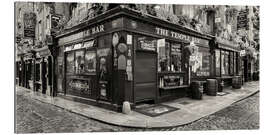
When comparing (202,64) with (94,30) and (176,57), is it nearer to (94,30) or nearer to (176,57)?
(176,57)

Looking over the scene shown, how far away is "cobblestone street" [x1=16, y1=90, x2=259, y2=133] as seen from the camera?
3289mm

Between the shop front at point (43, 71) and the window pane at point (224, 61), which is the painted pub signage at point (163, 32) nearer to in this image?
the window pane at point (224, 61)

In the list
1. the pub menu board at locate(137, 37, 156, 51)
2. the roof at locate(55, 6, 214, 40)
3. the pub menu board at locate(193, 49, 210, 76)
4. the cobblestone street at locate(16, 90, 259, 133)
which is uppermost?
the roof at locate(55, 6, 214, 40)

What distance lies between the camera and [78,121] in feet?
11.7

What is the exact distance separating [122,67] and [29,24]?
2610mm

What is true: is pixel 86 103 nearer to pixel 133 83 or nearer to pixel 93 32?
pixel 133 83

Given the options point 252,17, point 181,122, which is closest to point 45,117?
point 181,122

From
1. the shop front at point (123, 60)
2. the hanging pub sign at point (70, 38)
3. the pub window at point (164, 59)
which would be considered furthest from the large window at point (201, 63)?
the hanging pub sign at point (70, 38)

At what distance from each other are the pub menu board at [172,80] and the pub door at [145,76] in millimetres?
573

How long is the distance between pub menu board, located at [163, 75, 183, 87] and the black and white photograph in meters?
0.04

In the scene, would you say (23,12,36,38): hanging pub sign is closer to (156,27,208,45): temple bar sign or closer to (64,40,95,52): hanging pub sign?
(64,40,95,52): hanging pub sign

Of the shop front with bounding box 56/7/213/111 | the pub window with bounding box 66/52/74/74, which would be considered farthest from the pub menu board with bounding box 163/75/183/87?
the pub window with bounding box 66/52/74/74

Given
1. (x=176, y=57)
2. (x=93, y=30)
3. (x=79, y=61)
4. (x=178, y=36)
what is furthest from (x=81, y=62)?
(x=178, y=36)
